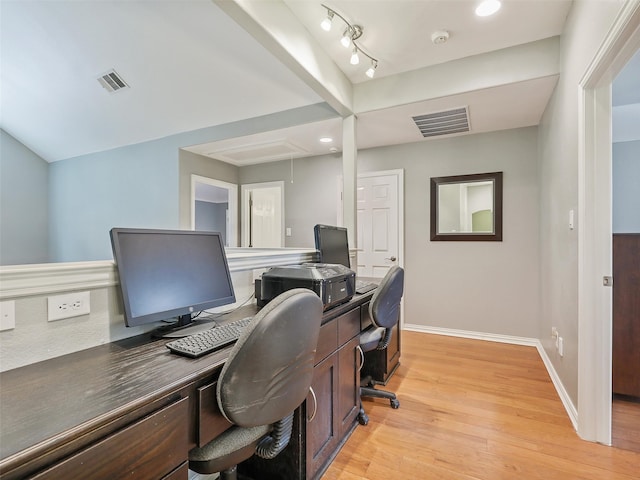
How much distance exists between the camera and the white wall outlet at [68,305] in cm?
98

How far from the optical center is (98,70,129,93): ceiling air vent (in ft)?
11.1

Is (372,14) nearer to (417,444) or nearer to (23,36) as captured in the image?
(417,444)

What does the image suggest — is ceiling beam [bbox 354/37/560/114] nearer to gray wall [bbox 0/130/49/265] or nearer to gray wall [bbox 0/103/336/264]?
gray wall [bbox 0/103/336/264]

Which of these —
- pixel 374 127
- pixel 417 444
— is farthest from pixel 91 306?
pixel 374 127

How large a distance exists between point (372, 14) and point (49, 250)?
6483 mm

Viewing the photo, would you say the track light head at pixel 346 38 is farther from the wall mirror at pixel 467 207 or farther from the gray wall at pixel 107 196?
the gray wall at pixel 107 196

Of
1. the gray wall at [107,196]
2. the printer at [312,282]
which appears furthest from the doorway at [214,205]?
the printer at [312,282]

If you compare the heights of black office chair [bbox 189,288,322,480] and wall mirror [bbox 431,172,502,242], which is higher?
wall mirror [bbox 431,172,502,242]

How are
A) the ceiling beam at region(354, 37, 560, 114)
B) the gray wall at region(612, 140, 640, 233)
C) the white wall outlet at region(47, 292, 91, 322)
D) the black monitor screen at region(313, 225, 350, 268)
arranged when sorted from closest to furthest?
the white wall outlet at region(47, 292, 91, 322)
the black monitor screen at region(313, 225, 350, 268)
the ceiling beam at region(354, 37, 560, 114)
the gray wall at region(612, 140, 640, 233)

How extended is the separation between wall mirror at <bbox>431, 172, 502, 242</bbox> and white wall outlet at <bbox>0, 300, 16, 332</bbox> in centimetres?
A: 372

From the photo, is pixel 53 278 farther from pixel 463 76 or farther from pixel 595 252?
pixel 463 76

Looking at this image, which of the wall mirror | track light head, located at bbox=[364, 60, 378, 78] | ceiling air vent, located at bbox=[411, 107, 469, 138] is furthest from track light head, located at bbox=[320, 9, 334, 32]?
the wall mirror

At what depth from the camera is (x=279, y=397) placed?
963 mm

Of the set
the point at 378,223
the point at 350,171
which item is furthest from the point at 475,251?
the point at 350,171
